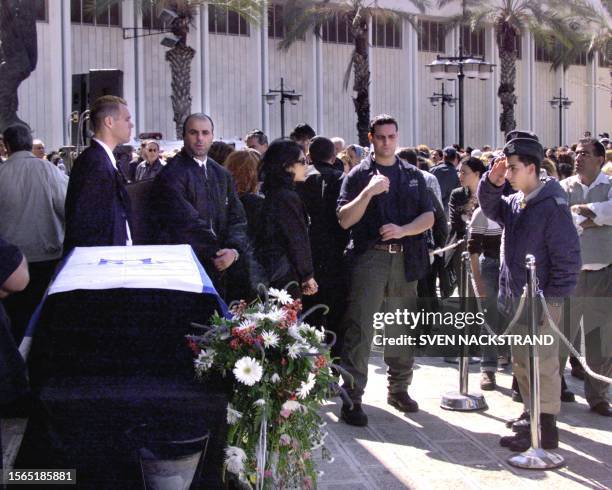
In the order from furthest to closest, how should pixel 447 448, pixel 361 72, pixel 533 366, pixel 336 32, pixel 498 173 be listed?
pixel 336 32 → pixel 361 72 → pixel 498 173 → pixel 447 448 → pixel 533 366

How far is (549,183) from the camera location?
19.9 feet

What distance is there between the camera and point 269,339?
4008 millimetres

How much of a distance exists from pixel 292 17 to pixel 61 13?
913 centimetres

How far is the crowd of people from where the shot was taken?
5.91m

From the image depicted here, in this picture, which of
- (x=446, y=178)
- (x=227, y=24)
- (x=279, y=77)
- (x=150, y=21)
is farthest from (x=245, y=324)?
(x=279, y=77)

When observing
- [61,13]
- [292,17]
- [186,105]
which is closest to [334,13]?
[292,17]

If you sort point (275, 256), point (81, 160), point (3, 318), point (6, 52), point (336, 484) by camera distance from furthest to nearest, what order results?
point (6, 52), point (275, 256), point (81, 160), point (336, 484), point (3, 318)

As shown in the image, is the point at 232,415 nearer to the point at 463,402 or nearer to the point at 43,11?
the point at 463,402

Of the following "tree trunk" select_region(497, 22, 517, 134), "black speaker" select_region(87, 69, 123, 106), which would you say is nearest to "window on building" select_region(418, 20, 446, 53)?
"tree trunk" select_region(497, 22, 517, 134)

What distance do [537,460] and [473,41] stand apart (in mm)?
45451

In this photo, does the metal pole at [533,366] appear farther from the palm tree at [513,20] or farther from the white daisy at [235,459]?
the palm tree at [513,20]

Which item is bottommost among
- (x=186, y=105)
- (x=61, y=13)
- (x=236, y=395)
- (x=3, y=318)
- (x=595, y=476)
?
(x=595, y=476)

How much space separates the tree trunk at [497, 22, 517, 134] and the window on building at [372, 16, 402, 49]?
5.99 m

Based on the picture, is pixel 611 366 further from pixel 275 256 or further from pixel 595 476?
pixel 275 256
